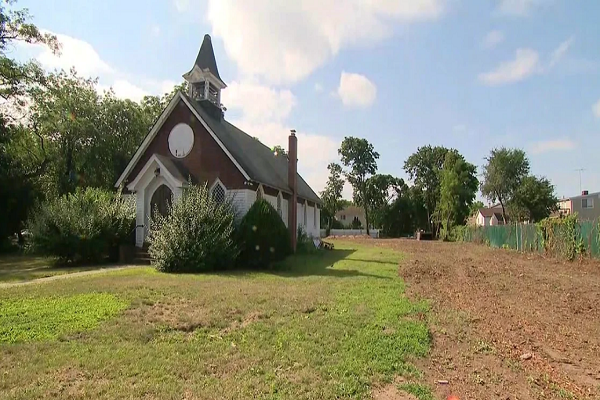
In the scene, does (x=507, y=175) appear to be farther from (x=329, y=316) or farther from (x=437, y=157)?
(x=329, y=316)

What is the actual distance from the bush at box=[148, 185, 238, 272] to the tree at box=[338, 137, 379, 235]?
195 ft

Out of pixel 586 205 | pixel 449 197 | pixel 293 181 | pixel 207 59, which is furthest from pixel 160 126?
pixel 586 205

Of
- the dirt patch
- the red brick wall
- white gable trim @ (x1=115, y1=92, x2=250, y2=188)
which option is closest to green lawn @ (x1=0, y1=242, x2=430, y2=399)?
the dirt patch

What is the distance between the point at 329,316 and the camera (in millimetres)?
7863

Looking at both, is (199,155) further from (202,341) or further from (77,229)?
(202,341)

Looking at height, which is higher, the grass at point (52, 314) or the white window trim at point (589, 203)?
the white window trim at point (589, 203)

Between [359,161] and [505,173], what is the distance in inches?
922

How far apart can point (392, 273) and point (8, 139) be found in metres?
25.9

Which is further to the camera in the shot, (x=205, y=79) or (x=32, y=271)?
(x=205, y=79)

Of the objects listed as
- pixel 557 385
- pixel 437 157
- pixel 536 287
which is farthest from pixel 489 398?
pixel 437 157

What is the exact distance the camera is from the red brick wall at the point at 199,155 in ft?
65.1

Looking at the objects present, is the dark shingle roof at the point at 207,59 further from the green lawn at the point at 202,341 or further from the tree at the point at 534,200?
the tree at the point at 534,200

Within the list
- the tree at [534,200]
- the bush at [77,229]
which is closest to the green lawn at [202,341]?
the bush at [77,229]

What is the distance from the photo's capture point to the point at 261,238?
16.2 m
